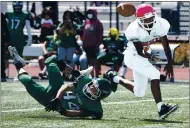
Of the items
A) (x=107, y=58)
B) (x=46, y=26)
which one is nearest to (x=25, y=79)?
(x=107, y=58)

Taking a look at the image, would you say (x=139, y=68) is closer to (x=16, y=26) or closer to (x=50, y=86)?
(x=50, y=86)

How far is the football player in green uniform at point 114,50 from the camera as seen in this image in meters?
18.8

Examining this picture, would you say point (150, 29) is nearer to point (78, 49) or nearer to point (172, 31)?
point (78, 49)

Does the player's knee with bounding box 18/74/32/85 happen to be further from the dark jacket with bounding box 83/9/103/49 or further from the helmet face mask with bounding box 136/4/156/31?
the dark jacket with bounding box 83/9/103/49

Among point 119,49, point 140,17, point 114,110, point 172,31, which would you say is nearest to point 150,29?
point 140,17

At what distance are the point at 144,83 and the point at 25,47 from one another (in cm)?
1026

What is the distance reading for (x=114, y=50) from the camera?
1877cm

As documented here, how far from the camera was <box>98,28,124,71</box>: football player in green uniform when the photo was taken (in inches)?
738

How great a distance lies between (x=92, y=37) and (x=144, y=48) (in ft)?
24.0

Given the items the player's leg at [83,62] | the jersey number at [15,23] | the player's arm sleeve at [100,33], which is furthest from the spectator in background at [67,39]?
the jersey number at [15,23]

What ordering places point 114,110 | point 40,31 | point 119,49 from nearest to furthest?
point 114,110, point 119,49, point 40,31

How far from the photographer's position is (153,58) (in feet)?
36.4

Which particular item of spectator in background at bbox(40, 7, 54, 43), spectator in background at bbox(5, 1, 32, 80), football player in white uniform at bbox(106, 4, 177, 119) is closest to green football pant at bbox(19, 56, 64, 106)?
football player in white uniform at bbox(106, 4, 177, 119)

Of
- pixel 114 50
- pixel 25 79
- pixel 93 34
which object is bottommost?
pixel 114 50
